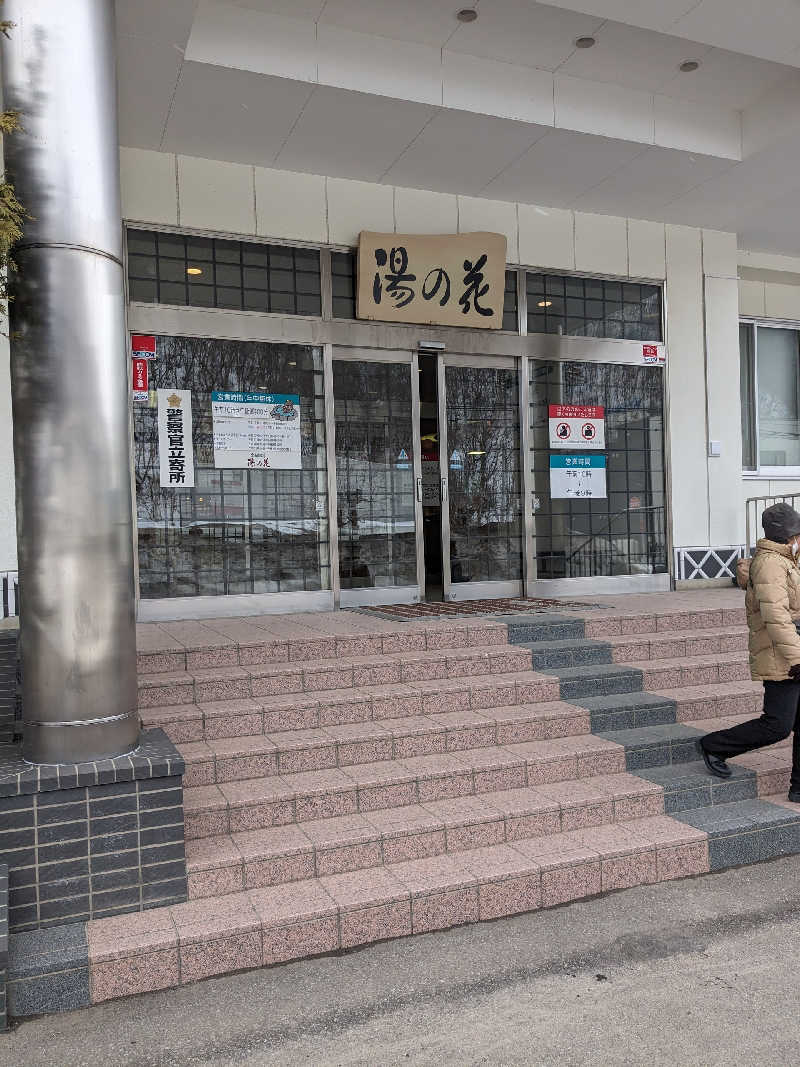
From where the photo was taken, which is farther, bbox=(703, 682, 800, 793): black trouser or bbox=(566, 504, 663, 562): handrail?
bbox=(566, 504, 663, 562): handrail

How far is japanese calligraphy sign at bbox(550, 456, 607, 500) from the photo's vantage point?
27.5 feet

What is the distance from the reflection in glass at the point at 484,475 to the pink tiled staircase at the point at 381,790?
207cm

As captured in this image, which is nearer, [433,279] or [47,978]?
[47,978]

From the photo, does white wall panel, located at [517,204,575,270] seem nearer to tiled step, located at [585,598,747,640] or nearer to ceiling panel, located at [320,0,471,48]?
ceiling panel, located at [320,0,471,48]

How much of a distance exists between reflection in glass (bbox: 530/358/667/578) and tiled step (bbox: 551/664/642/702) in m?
2.62

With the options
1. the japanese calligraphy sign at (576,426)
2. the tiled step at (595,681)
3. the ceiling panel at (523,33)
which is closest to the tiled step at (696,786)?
the tiled step at (595,681)

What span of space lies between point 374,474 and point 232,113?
3.13 metres

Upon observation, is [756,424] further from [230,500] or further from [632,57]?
[230,500]

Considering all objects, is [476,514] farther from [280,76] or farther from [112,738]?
[112,738]

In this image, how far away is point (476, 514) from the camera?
319 inches

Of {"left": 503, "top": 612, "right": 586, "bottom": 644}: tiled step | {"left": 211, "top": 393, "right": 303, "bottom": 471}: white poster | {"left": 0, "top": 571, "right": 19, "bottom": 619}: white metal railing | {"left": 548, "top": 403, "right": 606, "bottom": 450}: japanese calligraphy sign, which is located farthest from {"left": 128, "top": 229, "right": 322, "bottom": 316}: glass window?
{"left": 503, "top": 612, "right": 586, "bottom": 644}: tiled step

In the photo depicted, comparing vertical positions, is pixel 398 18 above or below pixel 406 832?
above

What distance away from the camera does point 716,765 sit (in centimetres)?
467

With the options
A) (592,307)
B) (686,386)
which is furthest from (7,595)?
(686,386)
